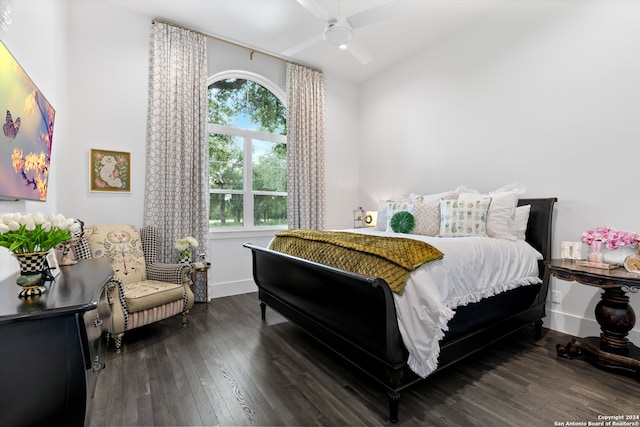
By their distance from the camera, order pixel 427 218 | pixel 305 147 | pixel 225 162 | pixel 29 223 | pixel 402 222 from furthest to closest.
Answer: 1. pixel 305 147
2. pixel 225 162
3. pixel 402 222
4. pixel 427 218
5. pixel 29 223

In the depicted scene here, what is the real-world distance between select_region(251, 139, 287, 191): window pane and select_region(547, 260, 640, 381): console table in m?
3.55

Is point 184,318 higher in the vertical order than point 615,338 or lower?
lower

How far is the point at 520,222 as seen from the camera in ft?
9.43

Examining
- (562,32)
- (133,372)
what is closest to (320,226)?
(133,372)

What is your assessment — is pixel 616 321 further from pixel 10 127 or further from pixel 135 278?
pixel 135 278

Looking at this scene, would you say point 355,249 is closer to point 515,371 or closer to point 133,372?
point 515,371

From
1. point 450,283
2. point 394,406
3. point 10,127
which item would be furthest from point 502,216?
point 10,127

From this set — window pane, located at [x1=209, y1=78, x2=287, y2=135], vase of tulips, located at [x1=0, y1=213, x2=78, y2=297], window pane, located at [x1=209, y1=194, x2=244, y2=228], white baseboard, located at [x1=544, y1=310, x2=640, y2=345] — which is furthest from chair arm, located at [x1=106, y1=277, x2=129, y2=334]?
white baseboard, located at [x1=544, y1=310, x2=640, y2=345]

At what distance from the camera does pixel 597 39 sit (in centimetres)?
267

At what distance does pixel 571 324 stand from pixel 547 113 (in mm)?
2061

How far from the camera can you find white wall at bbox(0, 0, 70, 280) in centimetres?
168

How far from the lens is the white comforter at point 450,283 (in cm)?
168

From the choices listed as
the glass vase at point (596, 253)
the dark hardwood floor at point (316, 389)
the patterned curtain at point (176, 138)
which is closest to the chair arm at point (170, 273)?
the patterned curtain at point (176, 138)

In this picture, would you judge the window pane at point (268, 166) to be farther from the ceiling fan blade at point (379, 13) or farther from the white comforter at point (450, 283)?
the white comforter at point (450, 283)
